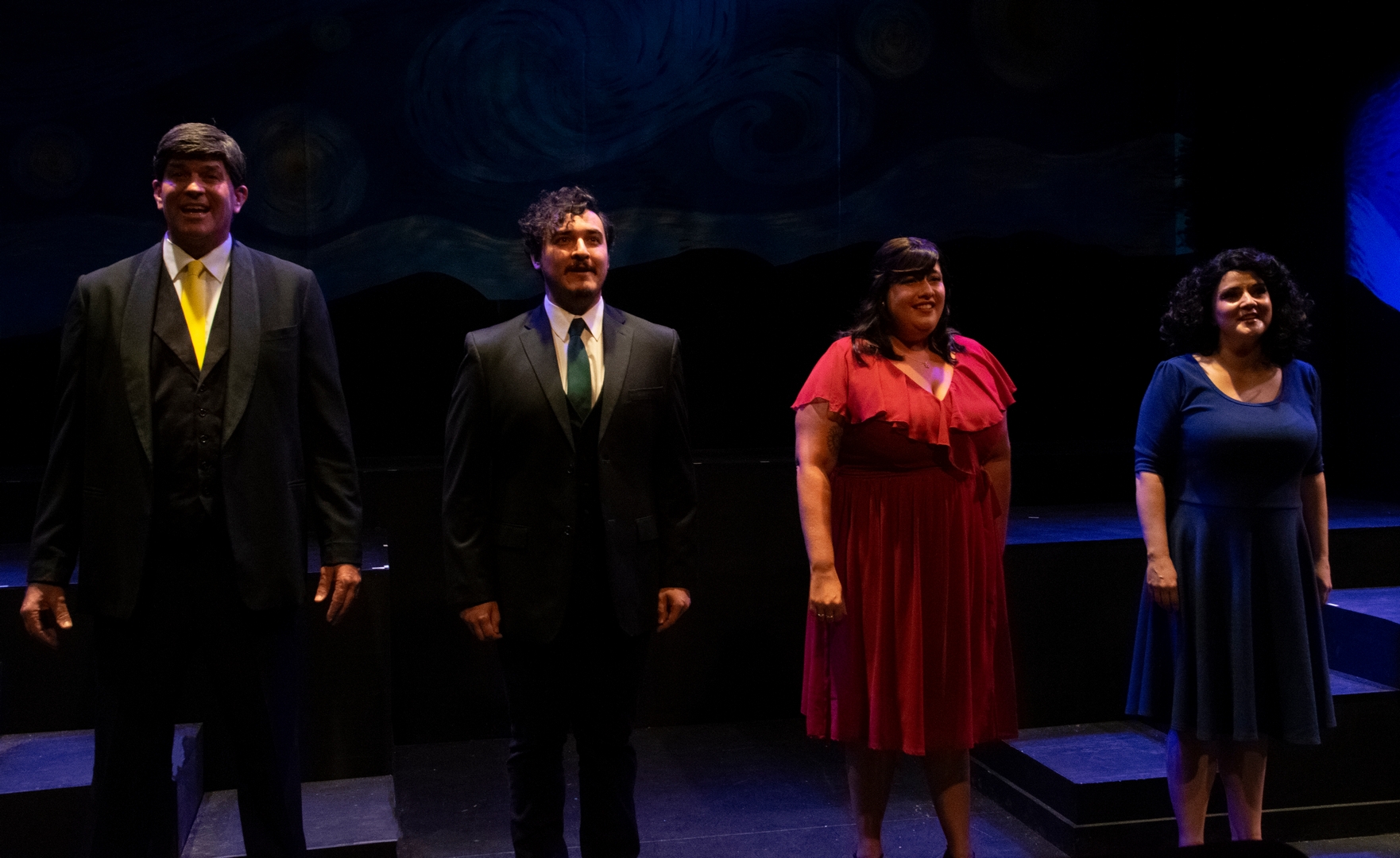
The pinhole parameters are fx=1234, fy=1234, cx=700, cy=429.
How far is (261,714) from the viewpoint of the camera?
2117mm

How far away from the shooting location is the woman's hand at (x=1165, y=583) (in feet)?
9.06

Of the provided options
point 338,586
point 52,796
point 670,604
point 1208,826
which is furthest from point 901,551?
point 52,796

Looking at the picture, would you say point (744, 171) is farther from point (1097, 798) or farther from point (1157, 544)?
point (1097, 798)

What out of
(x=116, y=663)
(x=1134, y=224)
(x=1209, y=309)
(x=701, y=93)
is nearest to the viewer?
(x=116, y=663)

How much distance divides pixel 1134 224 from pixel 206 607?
481cm

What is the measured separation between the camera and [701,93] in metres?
5.38

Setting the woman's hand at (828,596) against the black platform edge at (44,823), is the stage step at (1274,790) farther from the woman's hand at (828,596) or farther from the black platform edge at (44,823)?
the black platform edge at (44,823)

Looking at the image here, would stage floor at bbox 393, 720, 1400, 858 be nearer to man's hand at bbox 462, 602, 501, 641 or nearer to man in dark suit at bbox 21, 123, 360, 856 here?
man's hand at bbox 462, 602, 501, 641

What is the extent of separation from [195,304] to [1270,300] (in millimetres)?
2281

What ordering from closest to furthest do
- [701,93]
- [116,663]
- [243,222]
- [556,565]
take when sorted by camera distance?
[116,663] → [556,565] → [243,222] → [701,93]

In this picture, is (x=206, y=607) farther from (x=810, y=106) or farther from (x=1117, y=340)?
(x=1117, y=340)

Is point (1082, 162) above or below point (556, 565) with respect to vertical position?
above

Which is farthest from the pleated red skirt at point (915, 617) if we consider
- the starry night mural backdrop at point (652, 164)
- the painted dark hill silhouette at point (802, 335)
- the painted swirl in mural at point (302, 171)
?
the painted swirl in mural at point (302, 171)

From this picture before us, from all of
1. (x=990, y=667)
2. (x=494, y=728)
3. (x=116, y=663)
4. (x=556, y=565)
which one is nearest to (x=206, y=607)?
(x=116, y=663)
